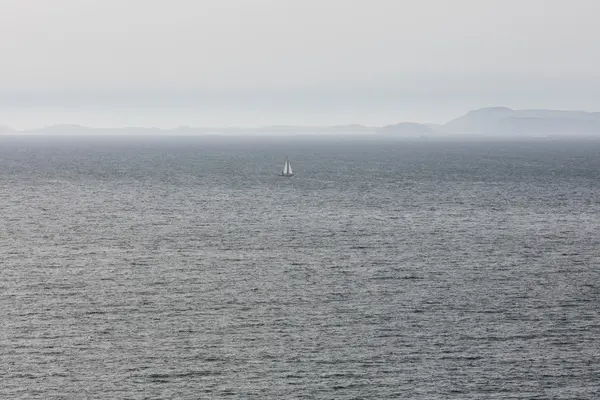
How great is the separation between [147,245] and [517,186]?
89023 millimetres

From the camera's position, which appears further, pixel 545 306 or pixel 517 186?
pixel 517 186

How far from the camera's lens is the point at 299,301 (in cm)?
5806

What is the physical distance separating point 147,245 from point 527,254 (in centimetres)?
3817

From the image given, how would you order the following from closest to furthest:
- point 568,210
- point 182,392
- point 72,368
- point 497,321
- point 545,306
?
point 182,392
point 72,368
point 497,321
point 545,306
point 568,210

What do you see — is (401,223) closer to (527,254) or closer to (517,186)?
(527,254)

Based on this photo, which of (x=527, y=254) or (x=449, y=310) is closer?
(x=449, y=310)

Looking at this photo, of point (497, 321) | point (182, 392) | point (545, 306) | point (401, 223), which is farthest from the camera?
point (401, 223)

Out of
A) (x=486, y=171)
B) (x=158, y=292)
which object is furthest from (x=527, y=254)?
(x=486, y=171)

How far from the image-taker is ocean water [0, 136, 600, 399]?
42219 millimetres

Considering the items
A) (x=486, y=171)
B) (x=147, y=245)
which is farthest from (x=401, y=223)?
(x=486, y=171)

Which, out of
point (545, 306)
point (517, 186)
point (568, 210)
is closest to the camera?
point (545, 306)

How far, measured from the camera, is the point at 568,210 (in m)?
112

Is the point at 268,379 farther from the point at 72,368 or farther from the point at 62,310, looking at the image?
the point at 62,310

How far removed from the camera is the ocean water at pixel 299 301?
42.2 metres
